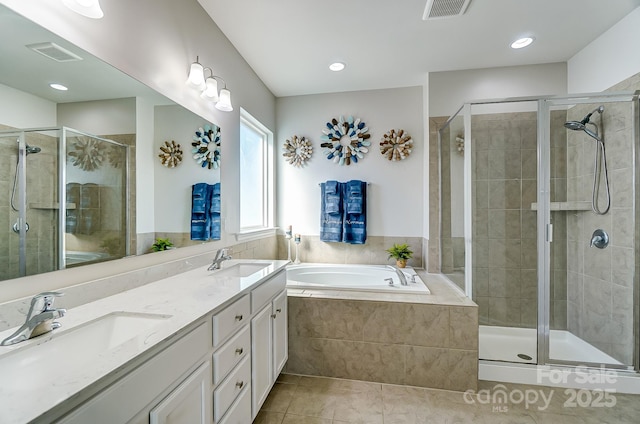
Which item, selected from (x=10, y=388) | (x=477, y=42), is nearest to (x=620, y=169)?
(x=477, y=42)

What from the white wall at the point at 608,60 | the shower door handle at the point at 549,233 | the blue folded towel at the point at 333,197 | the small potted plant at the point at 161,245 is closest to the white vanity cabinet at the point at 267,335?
the small potted plant at the point at 161,245

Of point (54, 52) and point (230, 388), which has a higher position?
point (54, 52)

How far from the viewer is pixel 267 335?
1634mm

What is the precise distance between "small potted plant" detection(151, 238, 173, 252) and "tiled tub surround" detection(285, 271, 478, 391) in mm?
981

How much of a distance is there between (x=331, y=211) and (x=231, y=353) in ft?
6.89

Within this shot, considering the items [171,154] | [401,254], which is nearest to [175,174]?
[171,154]

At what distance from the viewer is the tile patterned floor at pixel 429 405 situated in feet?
5.38

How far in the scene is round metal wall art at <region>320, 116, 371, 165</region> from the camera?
3.18 meters

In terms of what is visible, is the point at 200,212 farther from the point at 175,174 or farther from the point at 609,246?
the point at 609,246

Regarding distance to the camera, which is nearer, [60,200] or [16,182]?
[16,182]

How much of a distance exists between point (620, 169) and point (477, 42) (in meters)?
1.48

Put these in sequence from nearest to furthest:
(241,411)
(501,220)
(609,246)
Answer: (241,411), (609,246), (501,220)

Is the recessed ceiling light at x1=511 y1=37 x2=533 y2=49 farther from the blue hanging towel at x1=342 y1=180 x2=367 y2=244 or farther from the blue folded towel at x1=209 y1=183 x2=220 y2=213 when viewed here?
the blue folded towel at x1=209 y1=183 x2=220 y2=213

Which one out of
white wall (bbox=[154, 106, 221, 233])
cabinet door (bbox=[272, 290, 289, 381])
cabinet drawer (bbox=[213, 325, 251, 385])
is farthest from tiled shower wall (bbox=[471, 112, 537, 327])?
white wall (bbox=[154, 106, 221, 233])
